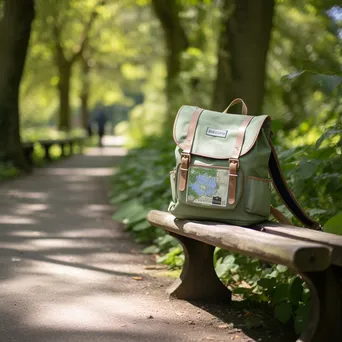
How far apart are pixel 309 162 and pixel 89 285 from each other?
2.02m

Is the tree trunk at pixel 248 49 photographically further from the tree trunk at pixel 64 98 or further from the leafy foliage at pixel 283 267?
the tree trunk at pixel 64 98

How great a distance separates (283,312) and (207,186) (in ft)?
3.11

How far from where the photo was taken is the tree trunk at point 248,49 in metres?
11.1

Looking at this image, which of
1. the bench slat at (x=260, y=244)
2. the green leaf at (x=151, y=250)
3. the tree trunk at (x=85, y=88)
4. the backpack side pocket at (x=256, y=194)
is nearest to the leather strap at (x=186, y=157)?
the bench slat at (x=260, y=244)

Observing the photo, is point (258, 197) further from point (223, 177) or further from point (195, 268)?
point (195, 268)

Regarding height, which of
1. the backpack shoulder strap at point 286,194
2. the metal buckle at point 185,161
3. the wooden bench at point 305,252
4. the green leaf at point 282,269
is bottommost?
the green leaf at point 282,269

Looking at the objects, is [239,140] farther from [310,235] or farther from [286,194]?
[310,235]

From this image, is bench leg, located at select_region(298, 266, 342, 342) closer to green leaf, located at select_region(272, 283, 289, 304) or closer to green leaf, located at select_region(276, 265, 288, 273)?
green leaf, located at select_region(272, 283, 289, 304)

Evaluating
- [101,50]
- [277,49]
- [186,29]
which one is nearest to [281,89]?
[277,49]

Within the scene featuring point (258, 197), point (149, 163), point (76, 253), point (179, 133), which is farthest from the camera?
point (149, 163)

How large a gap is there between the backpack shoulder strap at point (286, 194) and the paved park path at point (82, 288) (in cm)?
91

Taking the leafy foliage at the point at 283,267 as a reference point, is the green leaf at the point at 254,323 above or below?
below

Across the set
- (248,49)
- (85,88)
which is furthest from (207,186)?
(85,88)

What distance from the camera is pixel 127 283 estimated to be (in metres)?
5.93
